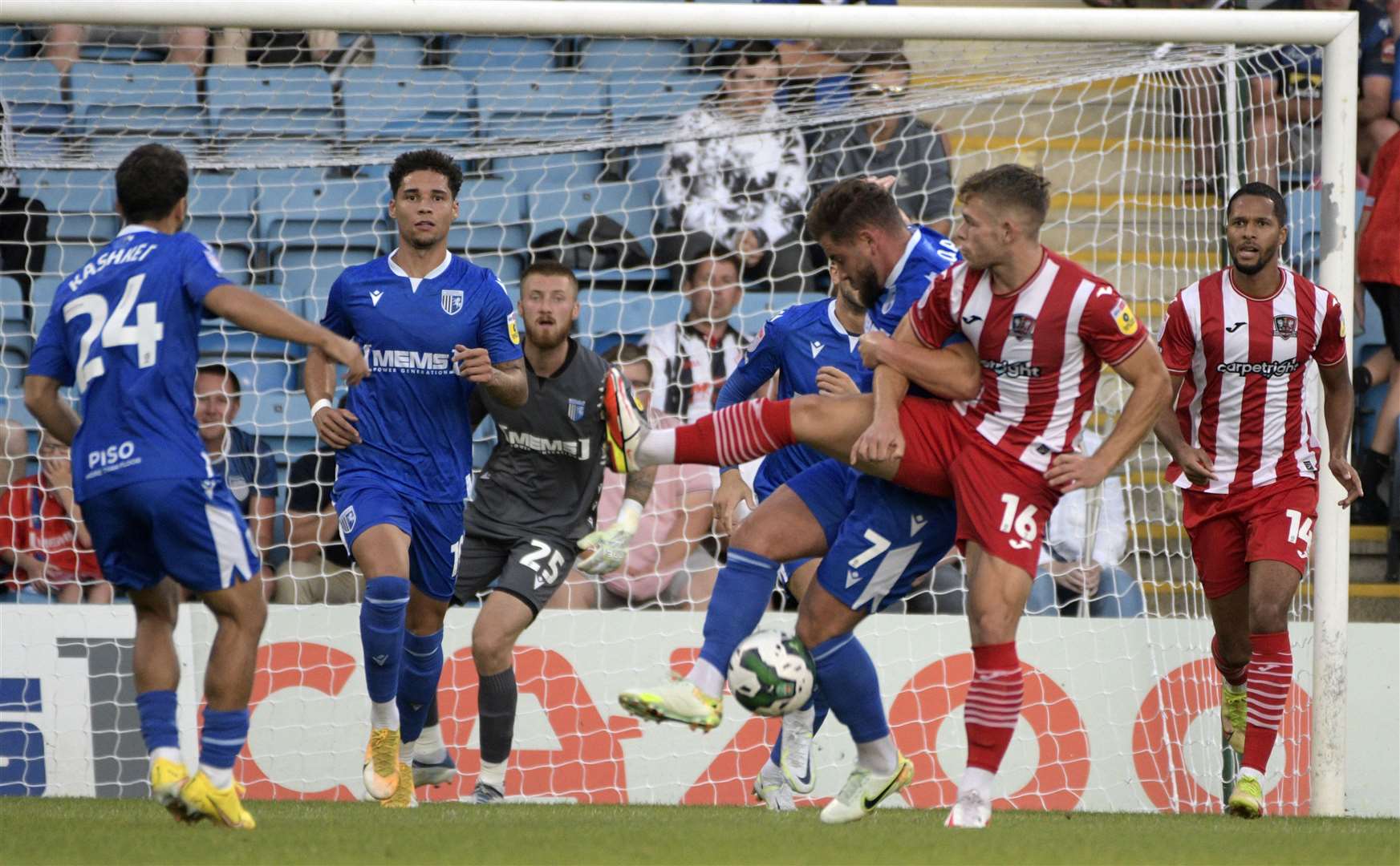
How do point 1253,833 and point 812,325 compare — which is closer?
point 1253,833

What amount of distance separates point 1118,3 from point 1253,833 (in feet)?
19.8

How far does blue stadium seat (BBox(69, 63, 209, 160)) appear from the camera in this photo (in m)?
8.15

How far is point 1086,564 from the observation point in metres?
8.06

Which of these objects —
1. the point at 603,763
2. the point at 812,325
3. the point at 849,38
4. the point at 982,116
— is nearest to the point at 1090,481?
the point at 812,325

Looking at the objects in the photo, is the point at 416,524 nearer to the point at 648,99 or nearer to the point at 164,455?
the point at 164,455

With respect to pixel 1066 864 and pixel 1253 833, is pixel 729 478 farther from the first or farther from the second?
pixel 1066 864

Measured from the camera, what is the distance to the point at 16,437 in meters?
8.05

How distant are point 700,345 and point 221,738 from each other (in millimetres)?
4358

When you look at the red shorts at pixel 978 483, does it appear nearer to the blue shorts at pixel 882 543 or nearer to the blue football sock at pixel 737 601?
the blue shorts at pixel 882 543

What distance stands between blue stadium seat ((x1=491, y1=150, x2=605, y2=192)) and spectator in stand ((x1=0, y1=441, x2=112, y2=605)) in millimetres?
2860

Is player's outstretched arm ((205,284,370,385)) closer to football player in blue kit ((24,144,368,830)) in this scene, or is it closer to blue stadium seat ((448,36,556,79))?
football player in blue kit ((24,144,368,830))

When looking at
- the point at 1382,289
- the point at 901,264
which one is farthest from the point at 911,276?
the point at 1382,289

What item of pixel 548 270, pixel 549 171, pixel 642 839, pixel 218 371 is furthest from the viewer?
pixel 549 171

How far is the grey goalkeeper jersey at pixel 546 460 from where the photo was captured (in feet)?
22.5
